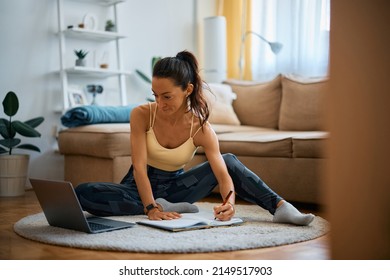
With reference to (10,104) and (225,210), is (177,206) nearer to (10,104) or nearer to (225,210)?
(225,210)

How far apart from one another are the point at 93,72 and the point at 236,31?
1.42 metres

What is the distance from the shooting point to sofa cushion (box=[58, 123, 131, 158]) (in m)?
2.97

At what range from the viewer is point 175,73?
75.9 inches

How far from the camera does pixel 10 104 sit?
3.18 meters

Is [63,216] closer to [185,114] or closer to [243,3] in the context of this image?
[185,114]

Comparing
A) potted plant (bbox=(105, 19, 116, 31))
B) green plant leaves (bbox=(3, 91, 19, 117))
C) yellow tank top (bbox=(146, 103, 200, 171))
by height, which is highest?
potted plant (bbox=(105, 19, 116, 31))

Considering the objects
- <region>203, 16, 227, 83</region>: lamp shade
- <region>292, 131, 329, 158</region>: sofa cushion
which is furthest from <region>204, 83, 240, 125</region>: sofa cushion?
<region>292, 131, 329, 158</region>: sofa cushion

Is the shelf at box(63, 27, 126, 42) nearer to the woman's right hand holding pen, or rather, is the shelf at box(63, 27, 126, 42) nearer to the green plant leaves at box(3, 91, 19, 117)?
the green plant leaves at box(3, 91, 19, 117)

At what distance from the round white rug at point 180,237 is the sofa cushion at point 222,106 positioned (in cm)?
166

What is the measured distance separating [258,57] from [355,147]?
353cm

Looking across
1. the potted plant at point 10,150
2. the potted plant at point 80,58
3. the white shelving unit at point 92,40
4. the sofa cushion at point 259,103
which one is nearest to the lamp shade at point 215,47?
the sofa cushion at point 259,103

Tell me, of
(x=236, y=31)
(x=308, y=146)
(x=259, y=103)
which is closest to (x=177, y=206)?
(x=308, y=146)

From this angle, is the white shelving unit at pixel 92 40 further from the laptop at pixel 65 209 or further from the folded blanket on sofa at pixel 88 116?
the laptop at pixel 65 209

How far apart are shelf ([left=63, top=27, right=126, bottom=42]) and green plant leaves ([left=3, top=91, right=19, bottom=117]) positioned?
658 mm
